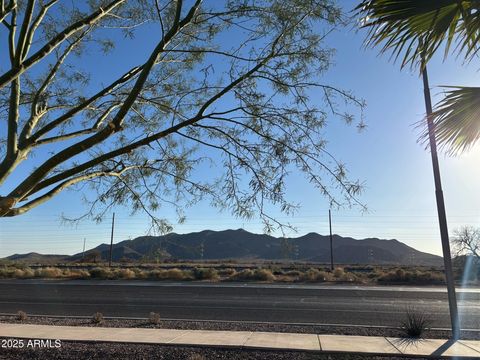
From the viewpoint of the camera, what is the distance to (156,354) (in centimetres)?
799

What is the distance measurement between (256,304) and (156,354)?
9672mm

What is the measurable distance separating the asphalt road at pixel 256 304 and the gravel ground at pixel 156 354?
16.8ft

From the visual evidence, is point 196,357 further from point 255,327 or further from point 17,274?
point 17,274

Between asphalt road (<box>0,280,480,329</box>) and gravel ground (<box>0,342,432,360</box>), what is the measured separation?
201 inches

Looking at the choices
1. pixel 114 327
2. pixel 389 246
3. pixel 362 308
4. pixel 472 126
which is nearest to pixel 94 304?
pixel 114 327

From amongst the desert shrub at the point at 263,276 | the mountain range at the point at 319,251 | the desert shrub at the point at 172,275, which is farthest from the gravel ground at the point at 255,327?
the mountain range at the point at 319,251

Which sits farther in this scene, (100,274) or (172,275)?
(100,274)

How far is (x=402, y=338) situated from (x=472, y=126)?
525cm

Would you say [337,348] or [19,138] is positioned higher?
[19,138]

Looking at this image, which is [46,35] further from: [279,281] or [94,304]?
[279,281]

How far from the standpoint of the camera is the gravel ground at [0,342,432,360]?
25.5ft

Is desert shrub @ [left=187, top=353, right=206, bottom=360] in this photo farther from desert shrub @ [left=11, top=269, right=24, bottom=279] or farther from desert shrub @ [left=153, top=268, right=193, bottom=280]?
desert shrub @ [left=11, top=269, right=24, bottom=279]

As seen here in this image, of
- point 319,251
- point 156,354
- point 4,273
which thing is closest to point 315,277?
point 156,354

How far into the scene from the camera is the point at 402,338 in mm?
9695
